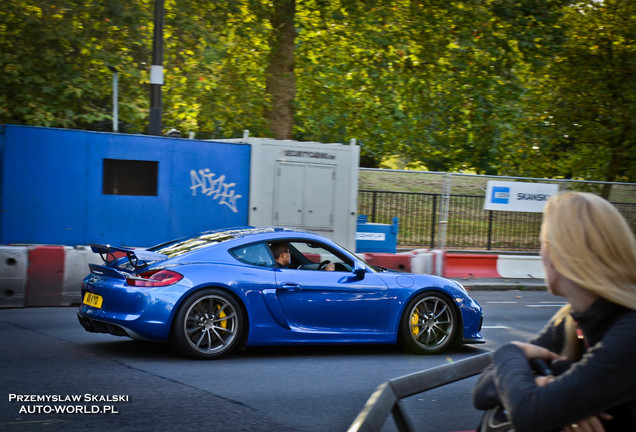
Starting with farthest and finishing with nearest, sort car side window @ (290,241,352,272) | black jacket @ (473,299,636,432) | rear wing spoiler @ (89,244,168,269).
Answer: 1. car side window @ (290,241,352,272)
2. rear wing spoiler @ (89,244,168,269)
3. black jacket @ (473,299,636,432)

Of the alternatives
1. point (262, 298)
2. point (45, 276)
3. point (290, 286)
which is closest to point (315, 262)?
point (290, 286)

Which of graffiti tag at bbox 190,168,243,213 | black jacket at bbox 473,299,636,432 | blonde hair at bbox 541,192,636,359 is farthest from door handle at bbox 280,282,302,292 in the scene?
graffiti tag at bbox 190,168,243,213

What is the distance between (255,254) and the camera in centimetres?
776

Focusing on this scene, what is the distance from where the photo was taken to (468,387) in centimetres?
688

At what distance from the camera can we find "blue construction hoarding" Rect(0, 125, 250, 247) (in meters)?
12.4

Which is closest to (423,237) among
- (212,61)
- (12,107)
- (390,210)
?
(390,210)

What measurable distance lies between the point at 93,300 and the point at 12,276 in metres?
4.05

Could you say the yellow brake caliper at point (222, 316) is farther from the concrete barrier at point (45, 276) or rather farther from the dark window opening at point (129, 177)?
the dark window opening at point (129, 177)

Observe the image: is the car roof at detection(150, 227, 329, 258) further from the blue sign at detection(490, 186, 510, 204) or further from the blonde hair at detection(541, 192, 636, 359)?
the blue sign at detection(490, 186, 510, 204)

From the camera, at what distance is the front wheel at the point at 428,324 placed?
825 centimetres

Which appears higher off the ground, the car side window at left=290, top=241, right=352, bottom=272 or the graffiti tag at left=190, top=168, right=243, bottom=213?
the graffiti tag at left=190, top=168, right=243, bottom=213

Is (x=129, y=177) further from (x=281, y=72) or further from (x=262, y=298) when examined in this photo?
(x=281, y=72)

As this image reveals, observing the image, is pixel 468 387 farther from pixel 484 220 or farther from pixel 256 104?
pixel 256 104

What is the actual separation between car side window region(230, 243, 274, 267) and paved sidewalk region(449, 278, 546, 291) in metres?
8.79
